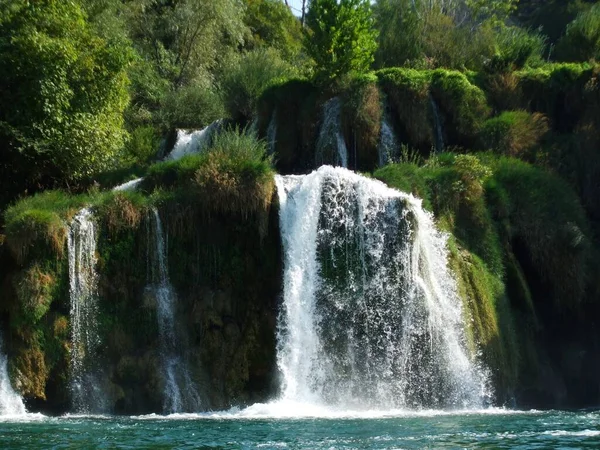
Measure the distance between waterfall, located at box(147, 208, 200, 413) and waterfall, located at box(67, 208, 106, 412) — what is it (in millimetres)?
1278

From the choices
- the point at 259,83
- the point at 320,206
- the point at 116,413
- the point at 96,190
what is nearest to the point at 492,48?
the point at 259,83

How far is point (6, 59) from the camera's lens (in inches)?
958

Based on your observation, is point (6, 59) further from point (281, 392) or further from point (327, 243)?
point (281, 392)

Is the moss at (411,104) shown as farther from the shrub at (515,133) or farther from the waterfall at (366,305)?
the waterfall at (366,305)

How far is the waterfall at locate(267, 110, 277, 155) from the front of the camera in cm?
2738

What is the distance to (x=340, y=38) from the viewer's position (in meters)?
28.1

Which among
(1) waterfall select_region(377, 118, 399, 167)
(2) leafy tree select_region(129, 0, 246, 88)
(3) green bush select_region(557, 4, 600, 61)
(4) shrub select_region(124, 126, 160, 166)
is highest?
(2) leafy tree select_region(129, 0, 246, 88)

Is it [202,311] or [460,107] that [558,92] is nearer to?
[460,107]

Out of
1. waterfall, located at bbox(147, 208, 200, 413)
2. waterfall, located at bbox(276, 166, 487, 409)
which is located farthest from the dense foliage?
waterfall, located at bbox(276, 166, 487, 409)

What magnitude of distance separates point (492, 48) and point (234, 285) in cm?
1393

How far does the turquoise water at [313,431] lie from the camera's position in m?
13.2

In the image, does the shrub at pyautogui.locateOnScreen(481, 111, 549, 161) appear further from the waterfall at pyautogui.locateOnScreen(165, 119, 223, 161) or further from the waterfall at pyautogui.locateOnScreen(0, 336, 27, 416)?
the waterfall at pyautogui.locateOnScreen(0, 336, 27, 416)

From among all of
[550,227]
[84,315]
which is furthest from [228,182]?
[550,227]

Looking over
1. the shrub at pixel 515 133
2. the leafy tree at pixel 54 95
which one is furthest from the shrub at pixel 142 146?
the shrub at pixel 515 133
